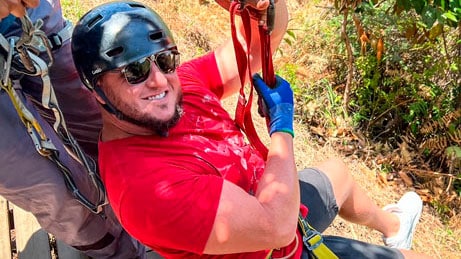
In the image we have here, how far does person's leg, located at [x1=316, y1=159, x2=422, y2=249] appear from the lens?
2.60 m

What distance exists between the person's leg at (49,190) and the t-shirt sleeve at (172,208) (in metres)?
0.33

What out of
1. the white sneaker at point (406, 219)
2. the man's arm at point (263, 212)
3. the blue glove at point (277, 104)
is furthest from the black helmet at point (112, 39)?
Answer: the white sneaker at point (406, 219)

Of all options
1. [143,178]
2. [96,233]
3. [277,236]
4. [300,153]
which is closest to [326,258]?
[277,236]

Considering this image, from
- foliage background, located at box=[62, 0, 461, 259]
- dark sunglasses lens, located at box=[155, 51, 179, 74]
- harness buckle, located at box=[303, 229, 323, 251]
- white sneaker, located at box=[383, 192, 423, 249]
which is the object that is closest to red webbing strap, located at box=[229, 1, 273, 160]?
dark sunglasses lens, located at box=[155, 51, 179, 74]

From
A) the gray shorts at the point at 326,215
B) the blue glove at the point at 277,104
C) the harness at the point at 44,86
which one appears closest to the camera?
the harness at the point at 44,86

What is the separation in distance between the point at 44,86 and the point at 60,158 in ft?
1.16

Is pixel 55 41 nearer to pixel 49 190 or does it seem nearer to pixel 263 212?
pixel 49 190

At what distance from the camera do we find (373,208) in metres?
2.75

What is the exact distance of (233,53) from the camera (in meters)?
2.36

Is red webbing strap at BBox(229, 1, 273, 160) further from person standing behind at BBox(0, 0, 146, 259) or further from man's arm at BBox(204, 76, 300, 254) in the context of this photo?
person standing behind at BBox(0, 0, 146, 259)

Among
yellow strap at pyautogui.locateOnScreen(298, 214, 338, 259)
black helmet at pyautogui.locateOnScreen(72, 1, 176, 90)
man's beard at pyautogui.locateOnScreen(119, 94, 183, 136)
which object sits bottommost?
yellow strap at pyautogui.locateOnScreen(298, 214, 338, 259)

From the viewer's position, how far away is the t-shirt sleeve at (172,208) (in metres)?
1.76

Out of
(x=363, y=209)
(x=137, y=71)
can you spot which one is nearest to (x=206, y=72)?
(x=137, y=71)

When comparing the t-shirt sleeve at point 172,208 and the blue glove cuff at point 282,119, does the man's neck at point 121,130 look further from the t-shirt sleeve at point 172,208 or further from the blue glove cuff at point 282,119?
the blue glove cuff at point 282,119
